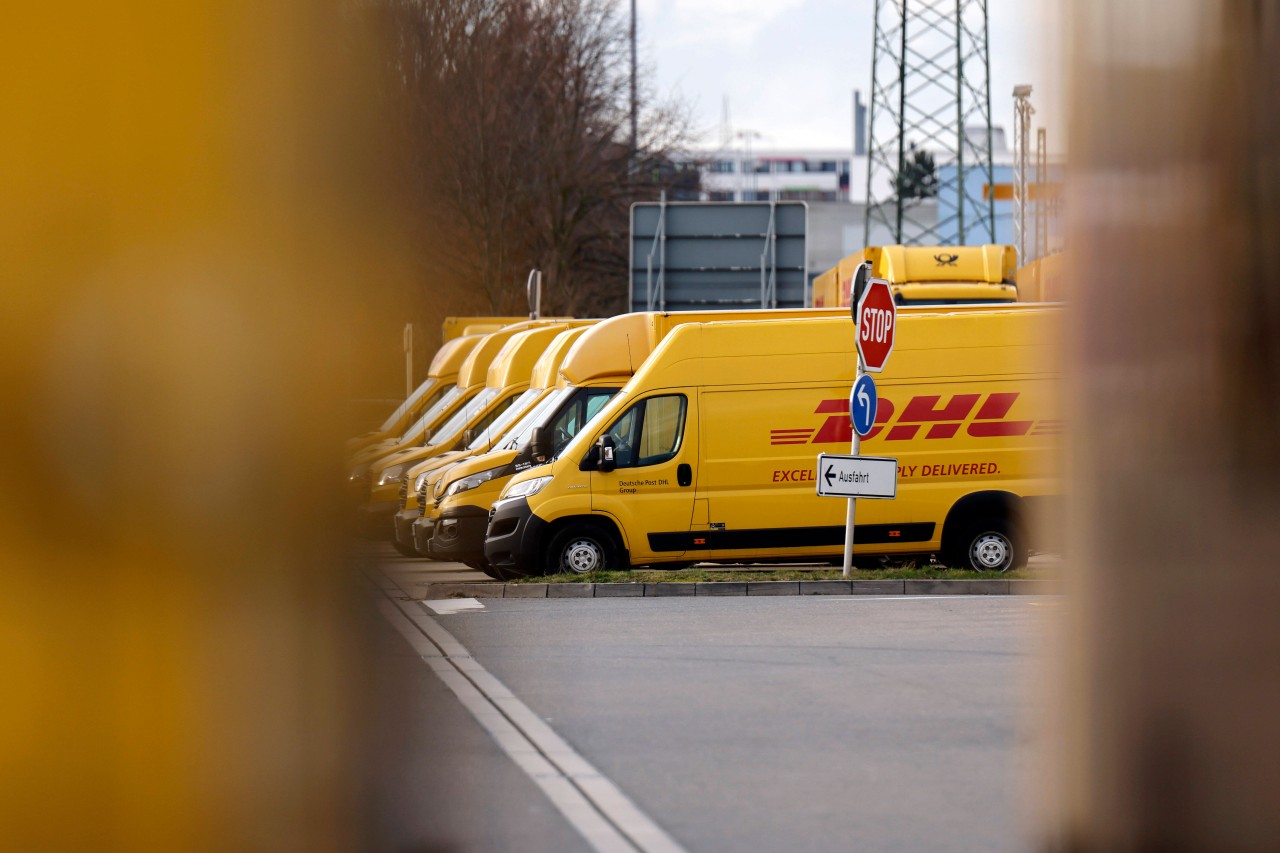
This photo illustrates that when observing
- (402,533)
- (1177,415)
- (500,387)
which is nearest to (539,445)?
(500,387)

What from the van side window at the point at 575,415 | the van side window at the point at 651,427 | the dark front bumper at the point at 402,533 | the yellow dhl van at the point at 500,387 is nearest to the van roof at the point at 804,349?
the van side window at the point at 651,427

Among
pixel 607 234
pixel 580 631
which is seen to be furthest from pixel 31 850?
pixel 607 234

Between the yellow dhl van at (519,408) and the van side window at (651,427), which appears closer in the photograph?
the van side window at (651,427)

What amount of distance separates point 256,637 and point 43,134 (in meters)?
0.52

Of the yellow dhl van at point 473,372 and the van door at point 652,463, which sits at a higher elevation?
the yellow dhl van at point 473,372

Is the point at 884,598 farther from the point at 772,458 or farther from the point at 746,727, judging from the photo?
the point at 746,727

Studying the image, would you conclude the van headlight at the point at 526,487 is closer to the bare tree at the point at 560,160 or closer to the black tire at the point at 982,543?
the black tire at the point at 982,543

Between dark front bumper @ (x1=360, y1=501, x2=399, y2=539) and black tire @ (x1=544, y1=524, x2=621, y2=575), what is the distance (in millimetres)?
13318

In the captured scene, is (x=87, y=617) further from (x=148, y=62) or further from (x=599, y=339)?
(x=599, y=339)

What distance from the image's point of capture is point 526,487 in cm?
1549

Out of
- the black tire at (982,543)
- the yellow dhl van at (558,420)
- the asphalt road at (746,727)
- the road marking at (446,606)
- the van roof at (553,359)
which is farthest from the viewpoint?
the van roof at (553,359)

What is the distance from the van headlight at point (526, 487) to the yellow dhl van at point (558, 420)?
0.86 metres

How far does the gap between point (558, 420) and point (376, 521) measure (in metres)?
14.8

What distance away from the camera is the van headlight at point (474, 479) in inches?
667
